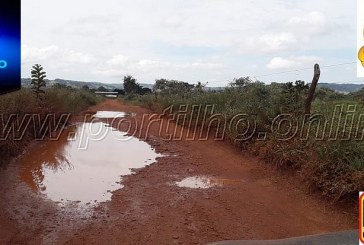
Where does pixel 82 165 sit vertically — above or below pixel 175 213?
below

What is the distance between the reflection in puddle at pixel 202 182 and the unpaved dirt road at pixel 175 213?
0.11 metres

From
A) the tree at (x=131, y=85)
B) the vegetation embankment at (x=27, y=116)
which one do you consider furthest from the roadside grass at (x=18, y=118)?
the tree at (x=131, y=85)

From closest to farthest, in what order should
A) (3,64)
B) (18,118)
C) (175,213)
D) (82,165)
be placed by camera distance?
(3,64)
(175,213)
(82,165)
(18,118)

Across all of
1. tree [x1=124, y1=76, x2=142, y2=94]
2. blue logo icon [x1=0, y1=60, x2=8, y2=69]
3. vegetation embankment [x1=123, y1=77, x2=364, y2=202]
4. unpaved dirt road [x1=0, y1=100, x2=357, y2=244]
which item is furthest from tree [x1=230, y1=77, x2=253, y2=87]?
tree [x1=124, y1=76, x2=142, y2=94]

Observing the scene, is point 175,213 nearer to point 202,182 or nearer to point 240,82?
point 202,182

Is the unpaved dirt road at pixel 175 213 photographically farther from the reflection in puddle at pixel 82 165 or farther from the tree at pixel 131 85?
the tree at pixel 131 85

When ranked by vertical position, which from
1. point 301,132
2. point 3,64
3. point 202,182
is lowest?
point 202,182

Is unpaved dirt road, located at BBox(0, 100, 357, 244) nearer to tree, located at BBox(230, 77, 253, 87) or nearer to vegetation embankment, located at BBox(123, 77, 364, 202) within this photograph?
vegetation embankment, located at BBox(123, 77, 364, 202)

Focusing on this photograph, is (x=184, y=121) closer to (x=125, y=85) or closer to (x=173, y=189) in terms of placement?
(x=173, y=189)

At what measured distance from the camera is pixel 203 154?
10008 mm

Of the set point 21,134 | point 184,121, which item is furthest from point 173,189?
point 184,121

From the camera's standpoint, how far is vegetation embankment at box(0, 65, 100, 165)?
8.58 meters

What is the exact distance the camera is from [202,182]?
715cm

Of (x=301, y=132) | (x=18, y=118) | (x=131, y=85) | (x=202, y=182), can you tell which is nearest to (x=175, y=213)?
(x=202, y=182)
